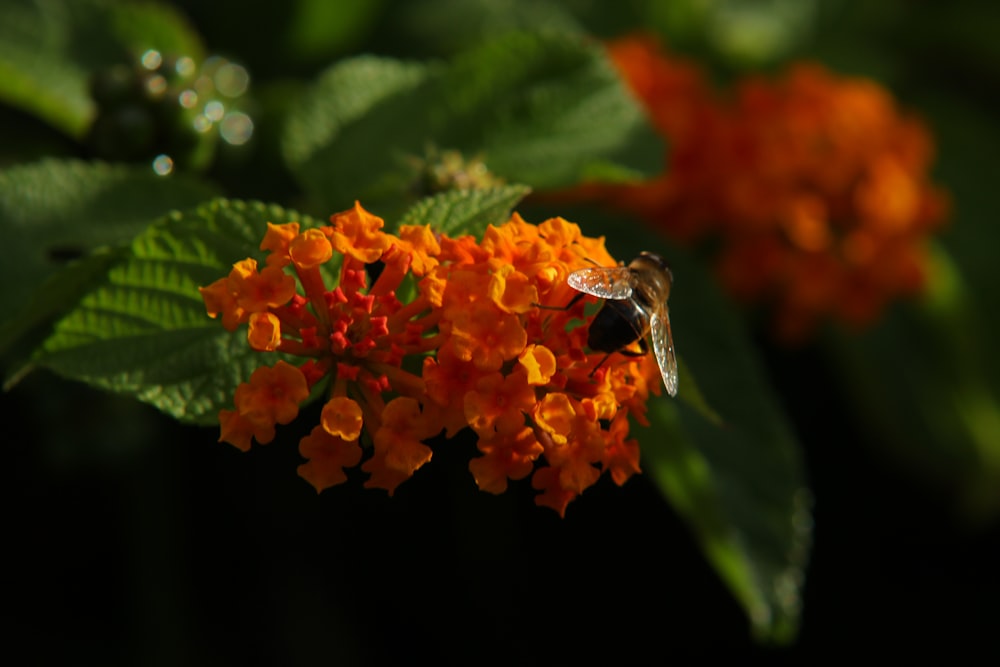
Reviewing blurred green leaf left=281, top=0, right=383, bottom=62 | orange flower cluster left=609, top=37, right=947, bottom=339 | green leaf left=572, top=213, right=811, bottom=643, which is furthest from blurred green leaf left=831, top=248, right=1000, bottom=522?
blurred green leaf left=281, top=0, right=383, bottom=62

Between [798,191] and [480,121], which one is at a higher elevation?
[480,121]

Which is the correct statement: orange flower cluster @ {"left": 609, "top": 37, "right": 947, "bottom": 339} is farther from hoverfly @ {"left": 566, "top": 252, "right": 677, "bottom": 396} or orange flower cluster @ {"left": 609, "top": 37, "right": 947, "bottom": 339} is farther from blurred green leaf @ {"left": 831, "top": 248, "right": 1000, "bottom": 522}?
hoverfly @ {"left": 566, "top": 252, "right": 677, "bottom": 396}

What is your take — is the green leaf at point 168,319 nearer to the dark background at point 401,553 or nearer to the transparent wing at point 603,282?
the transparent wing at point 603,282

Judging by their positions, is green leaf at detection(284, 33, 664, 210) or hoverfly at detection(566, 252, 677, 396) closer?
hoverfly at detection(566, 252, 677, 396)

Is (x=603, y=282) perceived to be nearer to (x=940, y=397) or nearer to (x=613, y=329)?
(x=613, y=329)

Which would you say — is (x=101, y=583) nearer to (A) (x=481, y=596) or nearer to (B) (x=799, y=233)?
(A) (x=481, y=596)

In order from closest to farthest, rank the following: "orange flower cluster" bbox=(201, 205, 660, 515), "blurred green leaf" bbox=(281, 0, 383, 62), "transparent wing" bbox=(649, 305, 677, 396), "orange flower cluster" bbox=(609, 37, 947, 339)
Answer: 1. "orange flower cluster" bbox=(201, 205, 660, 515)
2. "transparent wing" bbox=(649, 305, 677, 396)
3. "orange flower cluster" bbox=(609, 37, 947, 339)
4. "blurred green leaf" bbox=(281, 0, 383, 62)

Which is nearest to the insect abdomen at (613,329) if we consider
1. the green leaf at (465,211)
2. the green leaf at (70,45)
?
the green leaf at (465,211)

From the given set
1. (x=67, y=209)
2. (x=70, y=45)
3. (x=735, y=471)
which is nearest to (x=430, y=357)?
(x=67, y=209)
